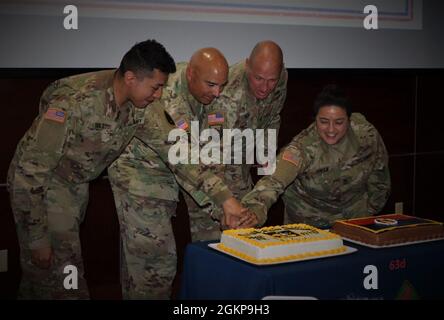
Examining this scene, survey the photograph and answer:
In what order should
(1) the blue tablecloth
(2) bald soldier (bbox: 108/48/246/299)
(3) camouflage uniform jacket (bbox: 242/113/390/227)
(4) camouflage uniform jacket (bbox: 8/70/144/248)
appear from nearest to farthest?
(1) the blue tablecloth → (4) camouflage uniform jacket (bbox: 8/70/144/248) → (2) bald soldier (bbox: 108/48/246/299) → (3) camouflage uniform jacket (bbox: 242/113/390/227)

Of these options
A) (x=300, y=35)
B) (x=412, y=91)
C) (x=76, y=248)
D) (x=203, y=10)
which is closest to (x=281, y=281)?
(x=76, y=248)

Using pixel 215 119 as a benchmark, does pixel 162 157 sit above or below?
below

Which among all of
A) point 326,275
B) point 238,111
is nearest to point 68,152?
point 238,111

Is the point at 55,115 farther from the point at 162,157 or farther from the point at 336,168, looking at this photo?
the point at 336,168

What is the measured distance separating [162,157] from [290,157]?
635 millimetres

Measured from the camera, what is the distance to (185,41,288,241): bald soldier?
3.23m

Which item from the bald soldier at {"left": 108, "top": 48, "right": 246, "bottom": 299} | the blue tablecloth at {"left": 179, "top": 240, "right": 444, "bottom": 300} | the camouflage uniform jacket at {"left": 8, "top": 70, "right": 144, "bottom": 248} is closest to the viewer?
the blue tablecloth at {"left": 179, "top": 240, "right": 444, "bottom": 300}

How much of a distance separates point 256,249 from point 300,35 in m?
2.21

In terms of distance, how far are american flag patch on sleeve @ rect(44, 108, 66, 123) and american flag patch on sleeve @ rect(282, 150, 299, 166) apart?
110 centimetres

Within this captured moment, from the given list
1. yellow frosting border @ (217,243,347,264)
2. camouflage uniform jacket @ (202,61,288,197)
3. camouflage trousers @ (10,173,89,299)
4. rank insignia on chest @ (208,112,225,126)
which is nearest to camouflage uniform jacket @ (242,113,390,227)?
camouflage uniform jacket @ (202,61,288,197)

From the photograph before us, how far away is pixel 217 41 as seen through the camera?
3.79 metres

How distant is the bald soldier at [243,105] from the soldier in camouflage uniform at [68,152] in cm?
52

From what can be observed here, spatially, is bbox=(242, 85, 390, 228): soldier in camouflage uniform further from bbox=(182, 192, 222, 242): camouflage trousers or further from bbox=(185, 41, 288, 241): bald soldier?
bbox=(182, 192, 222, 242): camouflage trousers
